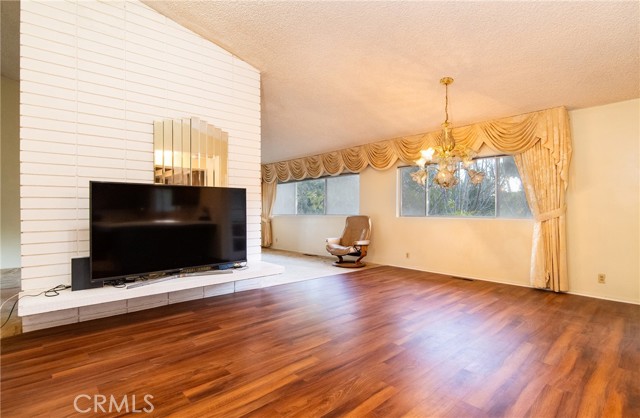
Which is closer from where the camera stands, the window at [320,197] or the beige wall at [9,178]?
the beige wall at [9,178]

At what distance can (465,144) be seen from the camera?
499 cm

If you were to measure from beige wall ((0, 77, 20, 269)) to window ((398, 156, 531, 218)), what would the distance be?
7.42 meters

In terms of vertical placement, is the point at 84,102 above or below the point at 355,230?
above

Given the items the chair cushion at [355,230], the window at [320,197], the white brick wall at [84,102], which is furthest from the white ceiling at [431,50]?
the window at [320,197]

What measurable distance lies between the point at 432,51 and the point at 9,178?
732 centimetres

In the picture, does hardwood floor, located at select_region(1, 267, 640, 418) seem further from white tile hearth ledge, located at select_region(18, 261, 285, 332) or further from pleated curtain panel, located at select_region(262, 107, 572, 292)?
pleated curtain panel, located at select_region(262, 107, 572, 292)

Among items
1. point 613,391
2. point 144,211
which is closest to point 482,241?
point 613,391

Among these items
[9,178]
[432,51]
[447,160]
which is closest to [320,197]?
[447,160]

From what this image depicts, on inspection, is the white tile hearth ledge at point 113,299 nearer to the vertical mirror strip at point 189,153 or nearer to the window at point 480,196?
the vertical mirror strip at point 189,153

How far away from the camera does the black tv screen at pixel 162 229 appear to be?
2760 millimetres

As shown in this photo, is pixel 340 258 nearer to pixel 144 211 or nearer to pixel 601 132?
pixel 144 211

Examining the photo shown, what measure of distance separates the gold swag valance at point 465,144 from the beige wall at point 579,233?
1.00ft

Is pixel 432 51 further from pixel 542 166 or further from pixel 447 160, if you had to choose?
pixel 542 166

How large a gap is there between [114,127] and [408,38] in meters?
3.28
